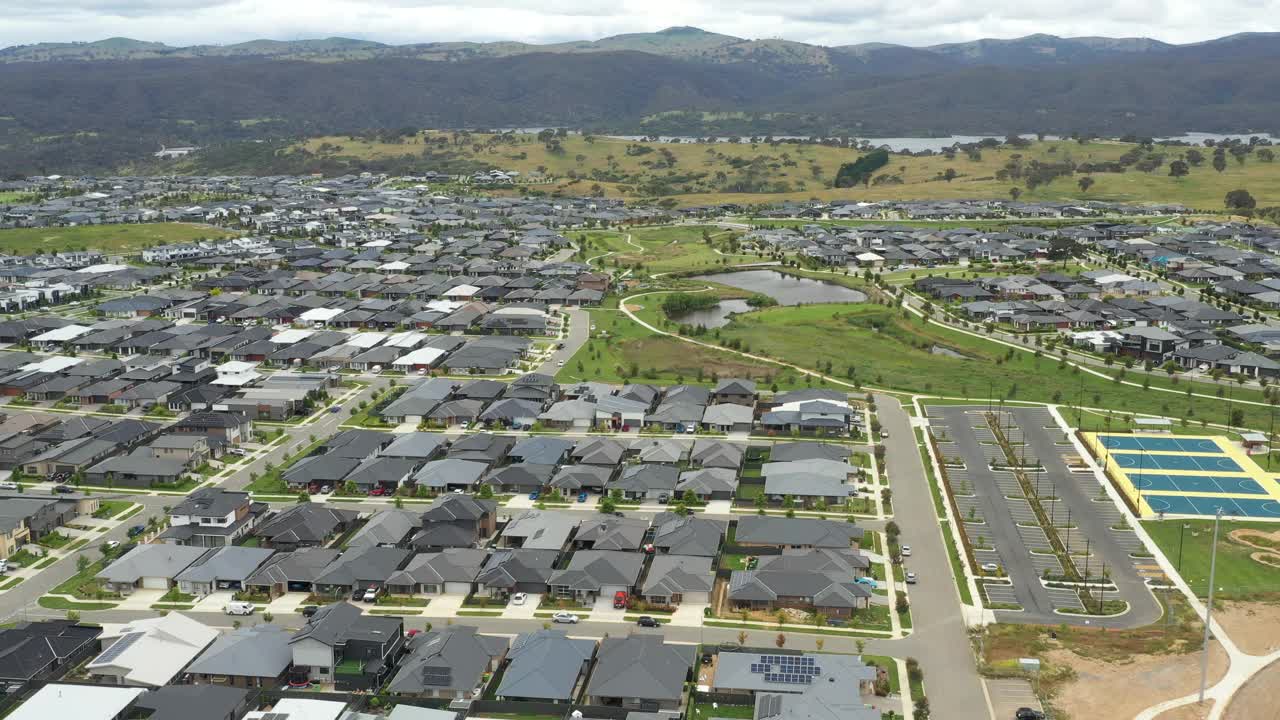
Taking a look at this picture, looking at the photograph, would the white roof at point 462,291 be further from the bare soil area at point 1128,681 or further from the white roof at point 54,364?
the bare soil area at point 1128,681

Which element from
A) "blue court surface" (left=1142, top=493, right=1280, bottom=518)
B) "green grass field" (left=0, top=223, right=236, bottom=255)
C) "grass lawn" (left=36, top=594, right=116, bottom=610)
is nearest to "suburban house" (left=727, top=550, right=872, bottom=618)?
"blue court surface" (left=1142, top=493, right=1280, bottom=518)

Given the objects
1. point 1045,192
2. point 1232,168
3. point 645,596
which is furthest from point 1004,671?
point 1232,168

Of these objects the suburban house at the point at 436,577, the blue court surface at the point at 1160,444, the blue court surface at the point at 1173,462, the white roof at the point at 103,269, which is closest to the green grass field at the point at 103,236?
the white roof at the point at 103,269

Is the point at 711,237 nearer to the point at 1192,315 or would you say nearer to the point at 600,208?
the point at 600,208

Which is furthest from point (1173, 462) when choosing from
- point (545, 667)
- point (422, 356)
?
point (422, 356)

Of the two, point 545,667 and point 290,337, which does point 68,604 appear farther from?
point 290,337

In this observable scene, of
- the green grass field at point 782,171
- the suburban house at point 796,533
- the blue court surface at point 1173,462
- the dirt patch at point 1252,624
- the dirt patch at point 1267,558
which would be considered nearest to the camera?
the dirt patch at point 1252,624
